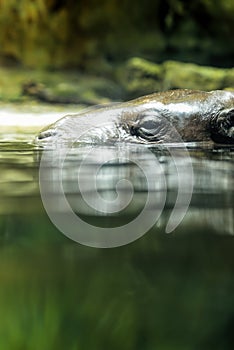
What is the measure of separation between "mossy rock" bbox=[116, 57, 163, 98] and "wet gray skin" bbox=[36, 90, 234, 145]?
2.86m

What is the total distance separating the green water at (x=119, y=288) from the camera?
89 cm

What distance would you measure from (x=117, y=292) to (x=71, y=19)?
7.47m

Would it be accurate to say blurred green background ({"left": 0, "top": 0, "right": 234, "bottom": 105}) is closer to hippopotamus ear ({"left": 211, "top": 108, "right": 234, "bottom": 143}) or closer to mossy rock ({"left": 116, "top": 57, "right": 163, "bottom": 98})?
mossy rock ({"left": 116, "top": 57, "right": 163, "bottom": 98})

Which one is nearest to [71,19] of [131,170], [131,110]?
[131,110]

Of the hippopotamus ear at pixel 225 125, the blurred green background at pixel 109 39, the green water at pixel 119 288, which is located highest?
the blurred green background at pixel 109 39

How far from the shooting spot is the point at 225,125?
4.60 m

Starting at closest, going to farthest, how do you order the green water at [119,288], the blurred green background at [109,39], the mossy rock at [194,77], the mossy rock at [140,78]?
the green water at [119,288], the mossy rock at [194,77], the mossy rock at [140,78], the blurred green background at [109,39]

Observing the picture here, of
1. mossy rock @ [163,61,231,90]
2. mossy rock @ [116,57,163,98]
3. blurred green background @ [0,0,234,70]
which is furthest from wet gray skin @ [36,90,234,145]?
blurred green background @ [0,0,234,70]

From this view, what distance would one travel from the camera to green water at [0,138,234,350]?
0.89 m

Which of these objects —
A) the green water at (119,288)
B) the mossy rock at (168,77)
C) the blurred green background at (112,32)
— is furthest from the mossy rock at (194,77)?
the green water at (119,288)

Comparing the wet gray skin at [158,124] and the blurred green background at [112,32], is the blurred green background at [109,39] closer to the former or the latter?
the blurred green background at [112,32]

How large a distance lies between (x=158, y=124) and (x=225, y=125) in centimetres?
60

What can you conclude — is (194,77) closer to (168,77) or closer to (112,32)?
(168,77)

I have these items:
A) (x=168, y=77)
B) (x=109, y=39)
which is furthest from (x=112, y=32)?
(x=168, y=77)
